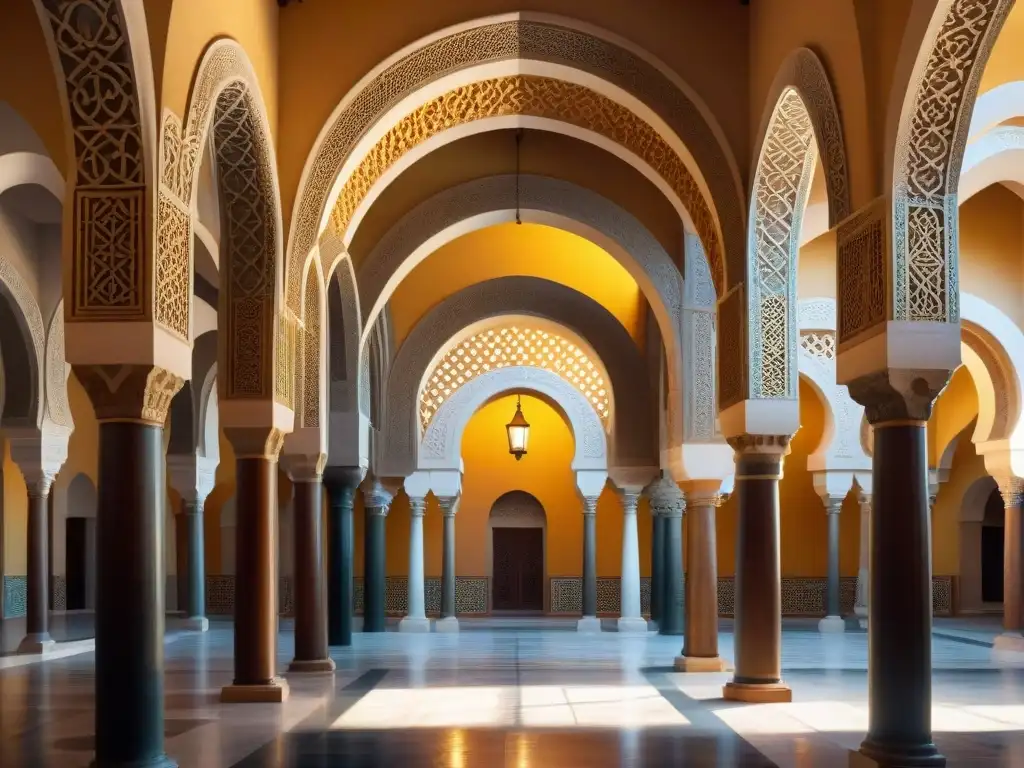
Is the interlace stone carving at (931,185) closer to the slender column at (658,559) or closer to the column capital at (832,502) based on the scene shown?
the slender column at (658,559)

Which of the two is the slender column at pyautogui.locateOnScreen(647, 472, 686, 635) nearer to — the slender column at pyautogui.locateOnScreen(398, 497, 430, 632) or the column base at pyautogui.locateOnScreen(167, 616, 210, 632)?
the slender column at pyautogui.locateOnScreen(398, 497, 430, 632)

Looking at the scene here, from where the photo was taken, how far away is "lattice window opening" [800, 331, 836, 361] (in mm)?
13352

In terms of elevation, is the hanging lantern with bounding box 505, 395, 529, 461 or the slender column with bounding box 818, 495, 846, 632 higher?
the hanging lantern with bounding box 505, 395, 529, 461

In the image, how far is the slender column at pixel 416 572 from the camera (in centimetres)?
1434

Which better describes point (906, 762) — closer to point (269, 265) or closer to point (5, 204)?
point (269, 265)

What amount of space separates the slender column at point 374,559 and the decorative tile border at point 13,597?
16.7 feet

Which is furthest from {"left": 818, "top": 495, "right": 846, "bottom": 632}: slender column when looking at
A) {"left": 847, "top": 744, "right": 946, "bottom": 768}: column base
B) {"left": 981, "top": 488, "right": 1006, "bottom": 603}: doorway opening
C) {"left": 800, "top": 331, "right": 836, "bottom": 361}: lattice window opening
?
{"left": 847, "top": 744, "right": 946, "bottom": 768}: column base

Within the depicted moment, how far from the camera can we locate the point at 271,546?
7438 millimetres

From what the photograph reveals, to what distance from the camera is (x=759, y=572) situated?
7344 millimetres

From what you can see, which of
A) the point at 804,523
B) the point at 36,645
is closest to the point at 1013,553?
the point at 804,523

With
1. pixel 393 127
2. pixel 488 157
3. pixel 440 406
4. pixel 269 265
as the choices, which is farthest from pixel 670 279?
pixel 440 406

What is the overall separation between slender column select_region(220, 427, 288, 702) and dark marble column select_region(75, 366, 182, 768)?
237 cm

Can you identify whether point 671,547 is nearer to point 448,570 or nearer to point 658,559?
point 658,559

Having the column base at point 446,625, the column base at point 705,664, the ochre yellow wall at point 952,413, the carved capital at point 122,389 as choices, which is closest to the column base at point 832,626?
the ochre yellow wall at point 952,413
